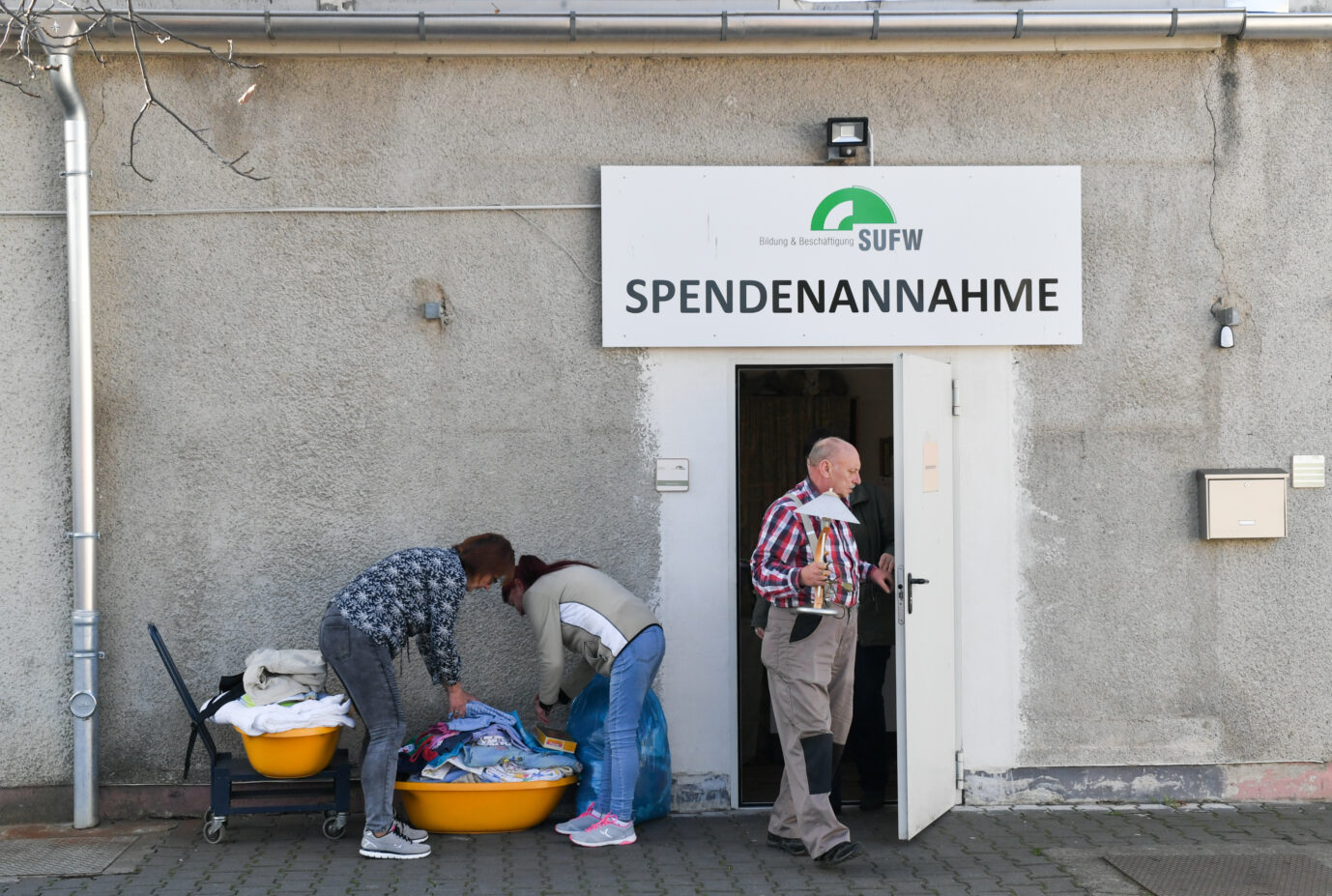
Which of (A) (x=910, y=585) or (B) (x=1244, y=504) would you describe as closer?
(A) (x=910, y=585)

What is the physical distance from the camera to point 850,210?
21.3 ft

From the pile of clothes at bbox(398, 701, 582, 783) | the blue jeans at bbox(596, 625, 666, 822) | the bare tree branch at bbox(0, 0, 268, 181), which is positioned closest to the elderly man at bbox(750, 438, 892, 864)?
the blue jeans at bbox(596, 625, 666, 822)

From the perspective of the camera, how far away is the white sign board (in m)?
6.42

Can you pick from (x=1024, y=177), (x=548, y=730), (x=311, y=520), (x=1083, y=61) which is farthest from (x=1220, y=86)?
(x=311, y=520)

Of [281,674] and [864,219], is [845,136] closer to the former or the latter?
[864,219]

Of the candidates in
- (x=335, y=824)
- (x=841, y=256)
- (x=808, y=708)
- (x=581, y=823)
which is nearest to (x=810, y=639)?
(x=808, y=708)

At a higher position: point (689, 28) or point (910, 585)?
point (689, 28)

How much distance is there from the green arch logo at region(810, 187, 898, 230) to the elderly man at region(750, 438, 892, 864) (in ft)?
4.27

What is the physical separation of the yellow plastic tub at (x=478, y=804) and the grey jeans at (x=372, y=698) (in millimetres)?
218

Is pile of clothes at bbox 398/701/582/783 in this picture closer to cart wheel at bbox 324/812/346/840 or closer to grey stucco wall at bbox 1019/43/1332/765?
cart wheel at bbox 324/812/346/840

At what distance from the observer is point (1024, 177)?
654 centimetres

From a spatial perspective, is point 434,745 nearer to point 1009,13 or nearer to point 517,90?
point 517,90

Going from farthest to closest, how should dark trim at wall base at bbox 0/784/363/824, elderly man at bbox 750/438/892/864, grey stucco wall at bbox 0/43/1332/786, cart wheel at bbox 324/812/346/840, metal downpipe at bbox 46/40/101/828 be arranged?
grey stucco wall at bbox 0/43/1332/786 → dark trim at wall base at bbox 0/784/363/824 → metal downpipe at bbox 46/40/101/828 → cart wheel at bbox 324/812/346/840 → elderly man at bbox 750/438/892/864

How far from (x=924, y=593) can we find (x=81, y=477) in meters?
4.07
